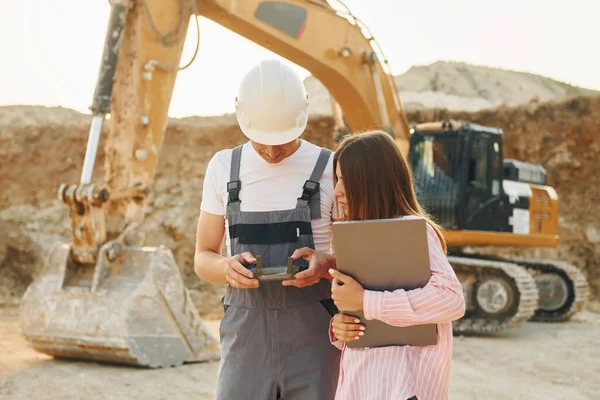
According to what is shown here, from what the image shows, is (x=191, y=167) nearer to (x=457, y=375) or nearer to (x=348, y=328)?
(x=457, y=375)

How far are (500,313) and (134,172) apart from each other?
16.2 feet

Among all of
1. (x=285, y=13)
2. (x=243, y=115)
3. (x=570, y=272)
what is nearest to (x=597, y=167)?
(x=570, y=272)

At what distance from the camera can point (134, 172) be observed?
→ 5949 millimetres

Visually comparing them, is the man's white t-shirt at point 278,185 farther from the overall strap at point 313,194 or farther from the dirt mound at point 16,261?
the dirt mound at point 16,261

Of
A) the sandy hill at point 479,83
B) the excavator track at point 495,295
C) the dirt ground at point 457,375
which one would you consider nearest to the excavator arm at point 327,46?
the excavator track at point 495,295

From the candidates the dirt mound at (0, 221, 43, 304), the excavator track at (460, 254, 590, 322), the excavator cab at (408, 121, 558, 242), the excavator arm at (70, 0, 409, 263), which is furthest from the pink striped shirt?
the dirt mound at (0, 221, 43, 304)

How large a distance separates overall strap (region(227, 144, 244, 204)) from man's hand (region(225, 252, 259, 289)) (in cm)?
22

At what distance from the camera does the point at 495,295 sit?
8.95 meters

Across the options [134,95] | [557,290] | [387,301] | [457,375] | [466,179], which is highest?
[134,95]

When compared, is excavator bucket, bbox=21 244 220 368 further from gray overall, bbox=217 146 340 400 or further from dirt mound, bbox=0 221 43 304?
dirt mound, bbox=0 221 43 304

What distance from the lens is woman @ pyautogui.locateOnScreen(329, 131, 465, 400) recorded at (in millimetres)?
1980

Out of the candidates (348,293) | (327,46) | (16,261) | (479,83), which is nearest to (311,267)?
(348,293)

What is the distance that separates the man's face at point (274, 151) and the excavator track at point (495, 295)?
677 cm

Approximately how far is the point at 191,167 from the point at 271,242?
13.7 metres
